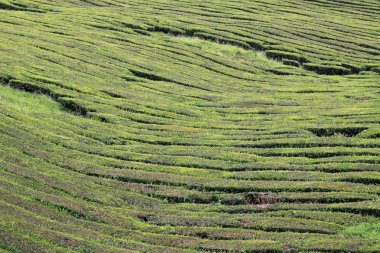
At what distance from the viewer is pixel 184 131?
4656 cm

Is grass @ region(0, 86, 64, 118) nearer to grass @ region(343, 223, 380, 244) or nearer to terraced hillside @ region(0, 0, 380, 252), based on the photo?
terraced hillside @ region(0, 0, 380, 252)

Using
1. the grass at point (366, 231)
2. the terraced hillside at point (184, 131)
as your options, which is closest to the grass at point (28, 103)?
the terraced hillside at point (184, 131)

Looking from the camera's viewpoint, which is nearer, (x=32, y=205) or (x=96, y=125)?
(x=32, y=205)

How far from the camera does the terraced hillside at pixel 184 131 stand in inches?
1245

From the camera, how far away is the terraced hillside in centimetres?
3162

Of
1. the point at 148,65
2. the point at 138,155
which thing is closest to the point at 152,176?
the point at 138,155

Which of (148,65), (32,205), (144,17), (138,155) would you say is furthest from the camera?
(144,17)

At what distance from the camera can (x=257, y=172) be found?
1524 inches

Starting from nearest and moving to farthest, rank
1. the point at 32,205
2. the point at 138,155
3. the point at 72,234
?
the point at 72,234 → the point at 32,205 → the point at 138,155

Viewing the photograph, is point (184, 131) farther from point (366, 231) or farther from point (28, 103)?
point (366, 231)

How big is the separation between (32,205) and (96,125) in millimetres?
14450

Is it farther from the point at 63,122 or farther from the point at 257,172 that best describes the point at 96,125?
the point at 257,172

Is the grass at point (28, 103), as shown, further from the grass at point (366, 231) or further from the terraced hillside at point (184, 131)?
the grass at point (366, 231)

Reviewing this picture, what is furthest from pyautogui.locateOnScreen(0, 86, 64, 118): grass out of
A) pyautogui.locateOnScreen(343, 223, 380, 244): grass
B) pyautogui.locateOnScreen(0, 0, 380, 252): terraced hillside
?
pyautogui.locateOnScreen(343, 223, 380, 244): grass
